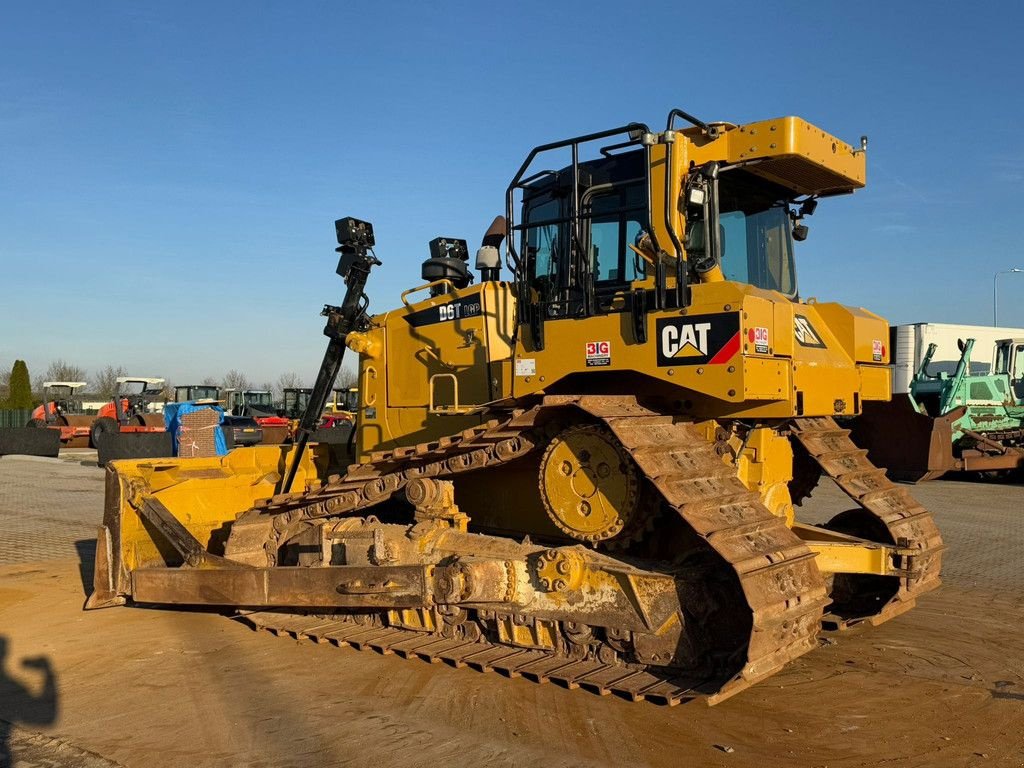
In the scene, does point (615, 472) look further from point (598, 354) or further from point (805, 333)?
point (805, 333)

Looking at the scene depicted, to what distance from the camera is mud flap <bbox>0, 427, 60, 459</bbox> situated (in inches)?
1200

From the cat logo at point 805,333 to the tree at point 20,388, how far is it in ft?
179

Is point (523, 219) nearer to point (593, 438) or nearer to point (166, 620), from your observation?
point (593, 438)

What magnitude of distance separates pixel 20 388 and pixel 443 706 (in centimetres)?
5555

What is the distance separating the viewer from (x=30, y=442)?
101 ft

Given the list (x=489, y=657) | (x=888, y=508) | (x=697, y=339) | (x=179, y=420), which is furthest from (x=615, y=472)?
(x=179, y=420)

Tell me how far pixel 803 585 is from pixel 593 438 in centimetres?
151

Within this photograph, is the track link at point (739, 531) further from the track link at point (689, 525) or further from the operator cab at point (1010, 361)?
the operator cab at point (1010, 361)

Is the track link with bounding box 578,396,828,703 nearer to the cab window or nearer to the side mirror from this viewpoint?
the cab window

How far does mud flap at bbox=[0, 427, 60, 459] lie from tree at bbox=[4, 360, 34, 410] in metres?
23.7

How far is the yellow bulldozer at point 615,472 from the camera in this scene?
18.1 feet

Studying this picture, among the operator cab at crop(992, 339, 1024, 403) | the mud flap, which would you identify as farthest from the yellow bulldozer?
→ the mud flap

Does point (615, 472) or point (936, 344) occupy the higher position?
point (936, 344)

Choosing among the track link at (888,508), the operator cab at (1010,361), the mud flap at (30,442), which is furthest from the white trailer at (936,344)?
the mud flap at (30,442)
